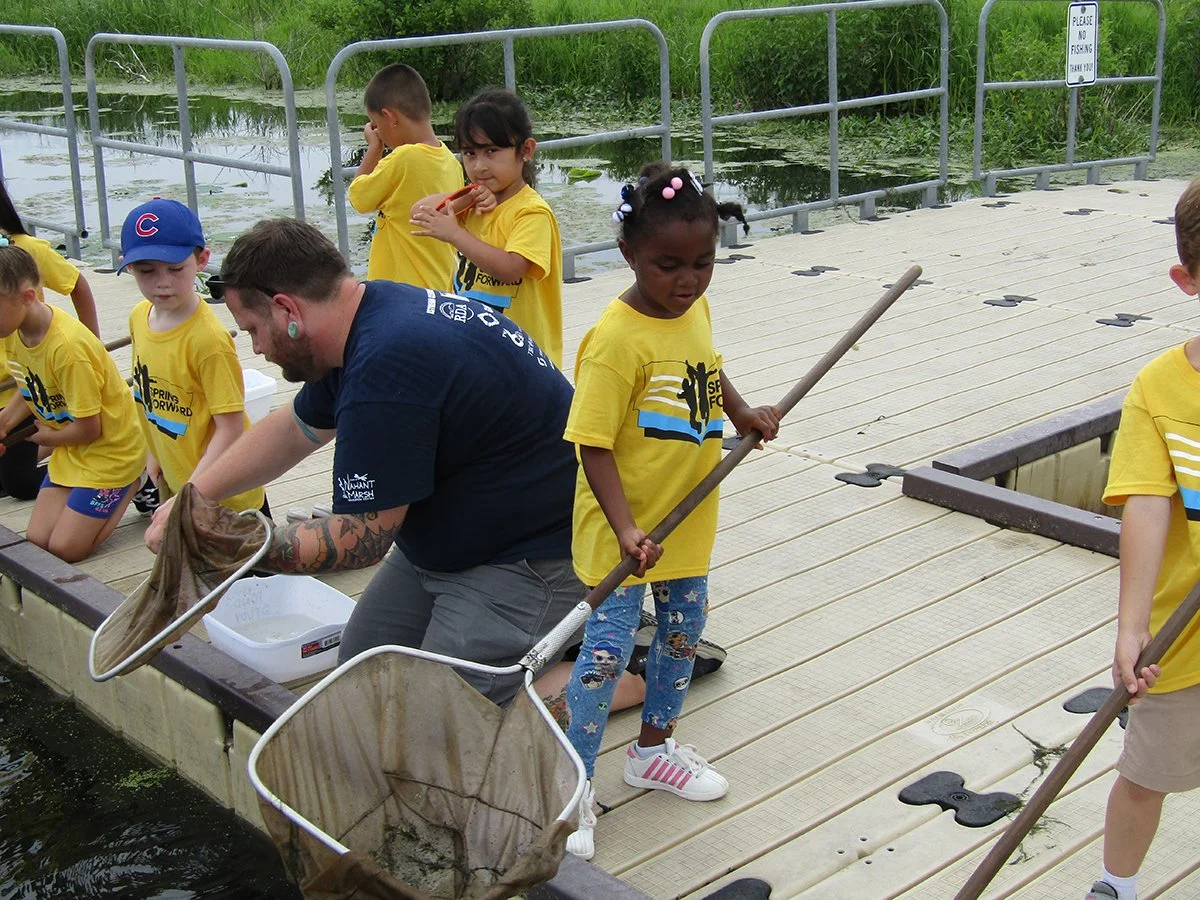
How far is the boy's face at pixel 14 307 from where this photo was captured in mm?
3908

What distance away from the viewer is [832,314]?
6.31 metres

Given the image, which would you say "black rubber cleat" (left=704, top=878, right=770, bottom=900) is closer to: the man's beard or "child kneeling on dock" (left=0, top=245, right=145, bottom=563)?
the man's beard

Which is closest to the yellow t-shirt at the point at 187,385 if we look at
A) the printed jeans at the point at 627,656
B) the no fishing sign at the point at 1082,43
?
the printed jeans at the point at 627,656

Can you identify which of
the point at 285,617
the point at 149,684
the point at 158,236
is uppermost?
the point at 158,236

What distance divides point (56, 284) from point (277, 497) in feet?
3.96

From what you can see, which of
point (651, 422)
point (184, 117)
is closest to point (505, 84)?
point (184, 117)

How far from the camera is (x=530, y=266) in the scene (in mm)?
3672

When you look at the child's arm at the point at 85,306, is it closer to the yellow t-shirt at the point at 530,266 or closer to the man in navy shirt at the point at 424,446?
the yellow t-shirt at the point at 530,266

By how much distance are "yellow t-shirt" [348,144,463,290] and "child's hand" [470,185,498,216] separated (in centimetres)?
60

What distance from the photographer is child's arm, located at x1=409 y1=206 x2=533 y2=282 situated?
3.61 meters

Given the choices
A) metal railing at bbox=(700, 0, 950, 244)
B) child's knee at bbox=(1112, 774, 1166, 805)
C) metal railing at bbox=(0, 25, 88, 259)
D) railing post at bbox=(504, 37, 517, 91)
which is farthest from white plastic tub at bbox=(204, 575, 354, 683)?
metal railing at bbox=(0, 25, 88, 259)

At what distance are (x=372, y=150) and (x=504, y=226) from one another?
1081 mm

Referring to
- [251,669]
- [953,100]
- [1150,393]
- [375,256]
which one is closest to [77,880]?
[251,669]

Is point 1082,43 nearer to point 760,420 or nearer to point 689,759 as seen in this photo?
point 760,420
